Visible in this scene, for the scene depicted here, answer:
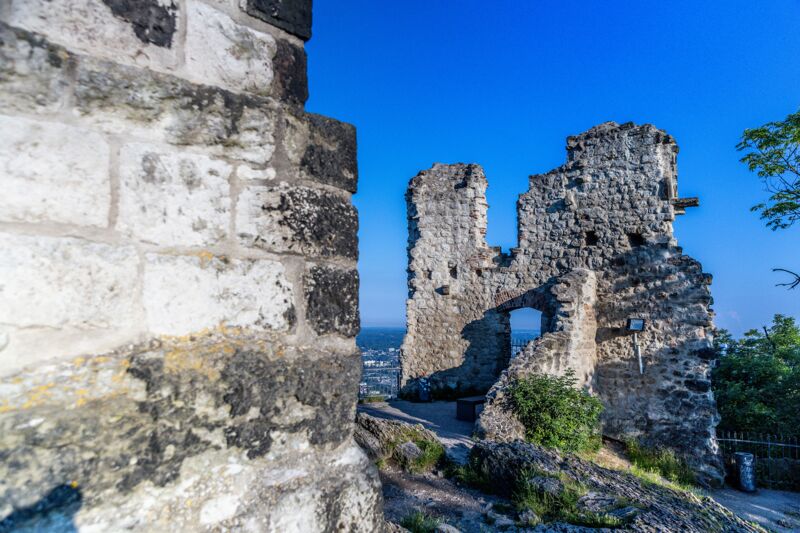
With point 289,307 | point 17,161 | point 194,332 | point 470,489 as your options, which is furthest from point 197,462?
point 470,489

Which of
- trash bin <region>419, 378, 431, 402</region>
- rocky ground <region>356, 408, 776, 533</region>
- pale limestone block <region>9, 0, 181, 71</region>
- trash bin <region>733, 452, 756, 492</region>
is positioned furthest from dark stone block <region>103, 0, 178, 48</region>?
trash bin <region>419, 378, 431, 402</region>

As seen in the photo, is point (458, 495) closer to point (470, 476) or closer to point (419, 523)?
point (470, 476)

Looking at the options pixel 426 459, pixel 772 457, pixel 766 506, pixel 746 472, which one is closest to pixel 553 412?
pixel 426 459

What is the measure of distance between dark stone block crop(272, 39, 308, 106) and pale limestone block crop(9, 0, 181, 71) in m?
0.30

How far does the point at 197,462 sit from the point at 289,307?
483mm

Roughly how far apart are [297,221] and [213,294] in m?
0.33

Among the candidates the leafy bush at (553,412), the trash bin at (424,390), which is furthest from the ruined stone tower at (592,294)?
the leafy bush at (553,412)

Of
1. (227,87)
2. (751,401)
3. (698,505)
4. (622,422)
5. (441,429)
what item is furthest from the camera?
(751,401)

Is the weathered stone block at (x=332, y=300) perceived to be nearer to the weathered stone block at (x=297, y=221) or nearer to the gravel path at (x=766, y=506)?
the weathered stone block at (x=297, y=221)

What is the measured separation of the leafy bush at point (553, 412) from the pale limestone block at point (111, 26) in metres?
7.09

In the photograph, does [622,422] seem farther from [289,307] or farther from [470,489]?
[289,307]

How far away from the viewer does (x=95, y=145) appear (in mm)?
1196

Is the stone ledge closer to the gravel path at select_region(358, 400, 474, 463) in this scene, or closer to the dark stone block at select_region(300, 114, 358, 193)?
the dark stone block at select_region(300, 114, 358, 193)

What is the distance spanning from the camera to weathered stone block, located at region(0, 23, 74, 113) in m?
1.09
